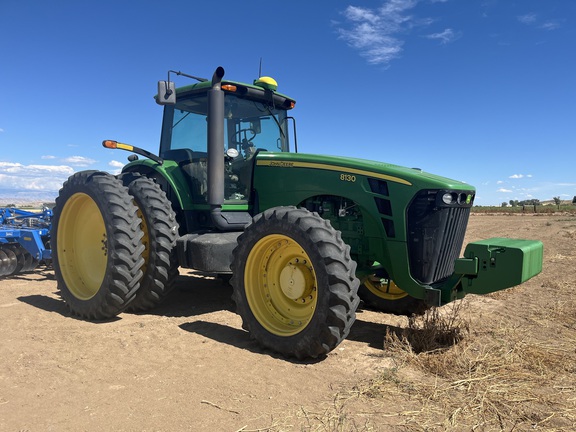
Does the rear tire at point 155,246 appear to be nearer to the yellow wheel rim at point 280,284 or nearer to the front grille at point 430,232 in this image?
the yellow wheel rim at point 280,284

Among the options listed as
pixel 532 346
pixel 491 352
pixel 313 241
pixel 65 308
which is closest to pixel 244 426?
pixel 313 241

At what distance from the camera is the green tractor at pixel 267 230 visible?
379 cm

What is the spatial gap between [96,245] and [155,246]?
121 cm

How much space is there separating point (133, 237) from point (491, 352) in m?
3.72

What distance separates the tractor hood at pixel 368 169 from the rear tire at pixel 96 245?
178cm

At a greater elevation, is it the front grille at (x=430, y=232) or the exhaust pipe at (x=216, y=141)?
the exhaust pipe at (x=216, y=141)

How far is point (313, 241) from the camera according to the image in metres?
3.77

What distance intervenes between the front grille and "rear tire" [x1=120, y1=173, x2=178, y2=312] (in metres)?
2.61

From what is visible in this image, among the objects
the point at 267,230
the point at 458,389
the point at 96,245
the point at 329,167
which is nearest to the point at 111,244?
the point at 96,245

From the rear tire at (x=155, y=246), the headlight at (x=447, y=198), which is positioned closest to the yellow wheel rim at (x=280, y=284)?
the rear tire at (x=155, y=246)

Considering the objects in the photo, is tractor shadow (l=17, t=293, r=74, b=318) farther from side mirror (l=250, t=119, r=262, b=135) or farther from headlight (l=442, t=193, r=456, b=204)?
headlight (l=442, t=193, r=456, b=204)

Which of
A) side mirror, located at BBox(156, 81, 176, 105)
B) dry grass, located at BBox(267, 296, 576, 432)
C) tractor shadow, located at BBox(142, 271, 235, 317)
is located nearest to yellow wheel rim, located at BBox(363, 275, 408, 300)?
dry grass, located at BBox(267, 296, 576, 432)

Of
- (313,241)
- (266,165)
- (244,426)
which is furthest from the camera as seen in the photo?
(266,165)

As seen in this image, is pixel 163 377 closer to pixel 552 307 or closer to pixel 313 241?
pixel 313 241
